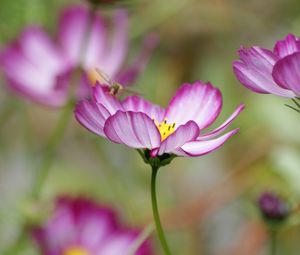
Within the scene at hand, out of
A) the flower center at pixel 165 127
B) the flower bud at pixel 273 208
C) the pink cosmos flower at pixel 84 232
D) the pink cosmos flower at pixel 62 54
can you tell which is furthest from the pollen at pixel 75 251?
the flower center at pixel 165 127

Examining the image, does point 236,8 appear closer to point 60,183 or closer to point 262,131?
point 262,131

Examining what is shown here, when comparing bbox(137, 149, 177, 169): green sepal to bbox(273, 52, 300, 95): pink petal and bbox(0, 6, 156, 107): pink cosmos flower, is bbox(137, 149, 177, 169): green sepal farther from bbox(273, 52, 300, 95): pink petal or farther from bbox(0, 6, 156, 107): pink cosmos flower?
bbox(0, 6, 156, 107): pink cosmos flower

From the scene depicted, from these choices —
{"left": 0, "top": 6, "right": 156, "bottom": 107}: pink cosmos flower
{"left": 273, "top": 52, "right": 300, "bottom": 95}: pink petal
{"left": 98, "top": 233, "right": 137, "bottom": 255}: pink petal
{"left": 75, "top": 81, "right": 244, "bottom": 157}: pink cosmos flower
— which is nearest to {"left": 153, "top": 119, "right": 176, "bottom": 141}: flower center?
{"left": 75, "top": 81, "right": 244, "bottom": 157}: pink cosmos flower

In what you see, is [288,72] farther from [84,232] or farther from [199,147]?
[84,232]

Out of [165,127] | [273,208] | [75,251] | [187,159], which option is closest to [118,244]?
[75,251]

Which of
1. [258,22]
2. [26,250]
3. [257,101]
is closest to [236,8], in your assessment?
[258,22]

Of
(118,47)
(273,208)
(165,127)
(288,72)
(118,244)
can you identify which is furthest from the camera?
(118,47)
